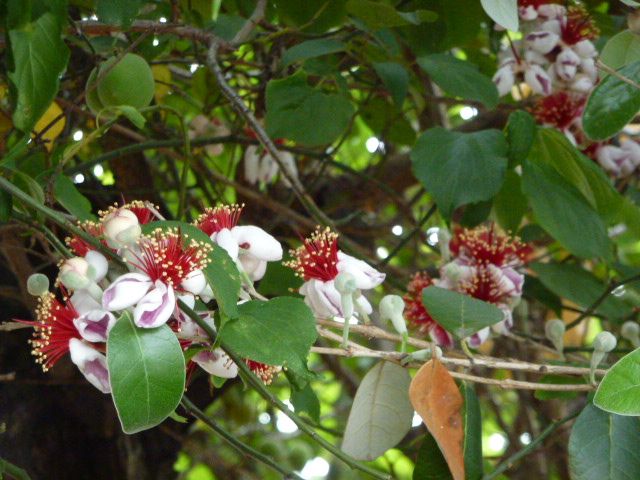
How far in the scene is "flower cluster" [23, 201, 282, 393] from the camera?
0.68 metres

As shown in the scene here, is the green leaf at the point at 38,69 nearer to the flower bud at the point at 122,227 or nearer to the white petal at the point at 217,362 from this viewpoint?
the flower bud at the point at 122,227

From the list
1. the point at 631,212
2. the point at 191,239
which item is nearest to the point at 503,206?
the point at 631,212

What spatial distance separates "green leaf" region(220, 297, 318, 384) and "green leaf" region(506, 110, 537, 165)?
0.43m

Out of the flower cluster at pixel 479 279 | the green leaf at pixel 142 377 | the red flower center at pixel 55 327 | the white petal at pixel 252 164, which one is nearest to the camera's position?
the green leaf at pixel 142 377

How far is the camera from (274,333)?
70 centimetres

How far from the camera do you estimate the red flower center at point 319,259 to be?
866 mm

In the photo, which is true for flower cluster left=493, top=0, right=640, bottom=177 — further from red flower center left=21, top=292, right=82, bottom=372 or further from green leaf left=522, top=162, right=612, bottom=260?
red flower center left=21, top=292, right=82, bottom=372

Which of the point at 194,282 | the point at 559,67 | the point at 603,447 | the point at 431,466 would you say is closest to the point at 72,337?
the point at 194,282

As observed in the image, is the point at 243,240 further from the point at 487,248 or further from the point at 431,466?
the point at 487,248

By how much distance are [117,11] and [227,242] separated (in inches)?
11.6

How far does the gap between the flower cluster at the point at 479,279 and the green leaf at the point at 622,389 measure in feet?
0.96

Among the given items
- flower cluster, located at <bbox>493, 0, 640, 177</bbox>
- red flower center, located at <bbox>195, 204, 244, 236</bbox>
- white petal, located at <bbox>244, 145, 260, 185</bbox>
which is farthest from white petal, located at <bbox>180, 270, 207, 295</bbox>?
white petal, located at <bbox>244, 145, 260, 185</bbox>

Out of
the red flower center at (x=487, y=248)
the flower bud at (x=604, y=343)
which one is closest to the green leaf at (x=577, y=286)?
the red flower center at (x=487, y=248)

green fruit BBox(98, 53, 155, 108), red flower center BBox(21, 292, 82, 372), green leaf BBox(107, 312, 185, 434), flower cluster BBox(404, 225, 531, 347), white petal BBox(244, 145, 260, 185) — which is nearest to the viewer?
green leaf BBox(107, 312, 185, 434)
